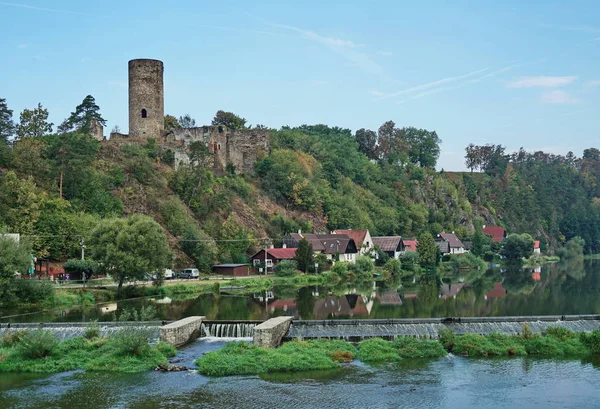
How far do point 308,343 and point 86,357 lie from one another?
30.6ft

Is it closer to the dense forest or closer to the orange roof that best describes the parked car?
the dense forest

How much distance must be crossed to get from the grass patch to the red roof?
4065 cm

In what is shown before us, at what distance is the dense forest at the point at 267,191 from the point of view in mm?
61500

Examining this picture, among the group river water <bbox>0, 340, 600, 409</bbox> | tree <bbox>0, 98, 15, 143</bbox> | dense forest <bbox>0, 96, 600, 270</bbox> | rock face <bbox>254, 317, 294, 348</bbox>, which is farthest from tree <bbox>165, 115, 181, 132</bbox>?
river water <bbox>0, 340, 600, 409</bbox>

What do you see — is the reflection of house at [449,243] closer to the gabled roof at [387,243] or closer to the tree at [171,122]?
the gabled roof at [387,243]

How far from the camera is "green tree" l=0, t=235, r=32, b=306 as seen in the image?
4041cm

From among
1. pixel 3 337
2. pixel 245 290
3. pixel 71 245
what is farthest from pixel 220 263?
pixel 3 337

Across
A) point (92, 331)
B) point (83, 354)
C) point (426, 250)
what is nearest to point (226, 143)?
point (426, 250)

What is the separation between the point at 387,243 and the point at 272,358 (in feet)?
206

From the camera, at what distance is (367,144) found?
13912cm

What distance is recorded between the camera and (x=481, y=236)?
331 feet

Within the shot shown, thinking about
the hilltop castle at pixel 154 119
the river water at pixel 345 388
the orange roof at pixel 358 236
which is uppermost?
the hilltop castle at pixel 154 119

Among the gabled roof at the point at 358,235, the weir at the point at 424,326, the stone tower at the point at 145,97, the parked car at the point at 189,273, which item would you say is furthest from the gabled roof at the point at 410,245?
the weir at the point at 424,326

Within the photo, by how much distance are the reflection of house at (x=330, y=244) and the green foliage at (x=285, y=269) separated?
9.42 m
